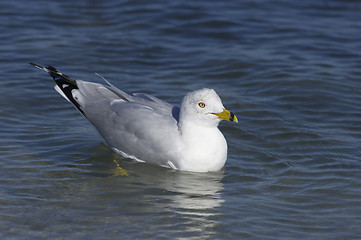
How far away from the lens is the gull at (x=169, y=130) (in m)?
7.06

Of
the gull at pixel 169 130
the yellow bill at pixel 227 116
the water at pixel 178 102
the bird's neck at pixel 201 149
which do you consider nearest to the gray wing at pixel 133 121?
the gull at pixel 169 130

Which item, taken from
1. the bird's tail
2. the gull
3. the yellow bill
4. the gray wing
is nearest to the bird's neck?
the gull

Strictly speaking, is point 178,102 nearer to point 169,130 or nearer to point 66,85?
point 66,85

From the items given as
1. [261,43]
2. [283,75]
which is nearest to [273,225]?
[283,75]

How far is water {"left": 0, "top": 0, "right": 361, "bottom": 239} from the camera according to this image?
5984 millimetres

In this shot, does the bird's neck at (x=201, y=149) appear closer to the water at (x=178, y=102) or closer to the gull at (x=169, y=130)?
the gull at (x=169, y=130)

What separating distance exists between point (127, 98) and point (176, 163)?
1.14 meters

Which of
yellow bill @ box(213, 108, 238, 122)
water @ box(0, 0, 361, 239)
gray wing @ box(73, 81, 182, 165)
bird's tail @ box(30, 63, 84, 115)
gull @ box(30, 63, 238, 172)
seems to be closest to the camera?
water @ box(0, 0, 361, 239)

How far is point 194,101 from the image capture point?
7035 millimetres

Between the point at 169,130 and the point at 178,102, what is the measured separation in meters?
2.22

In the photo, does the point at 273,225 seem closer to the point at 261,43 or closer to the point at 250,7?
the point at 261,43

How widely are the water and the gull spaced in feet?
0.59

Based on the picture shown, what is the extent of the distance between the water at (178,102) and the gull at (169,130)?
0.18 meters

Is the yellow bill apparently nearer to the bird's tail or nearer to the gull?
the gull
